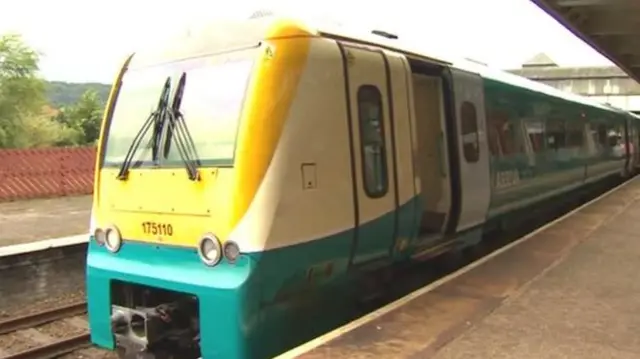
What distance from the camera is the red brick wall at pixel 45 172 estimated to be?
2189 cm

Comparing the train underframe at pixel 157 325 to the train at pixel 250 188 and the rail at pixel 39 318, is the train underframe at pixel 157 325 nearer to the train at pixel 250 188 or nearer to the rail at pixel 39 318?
the train at pixel 250 188

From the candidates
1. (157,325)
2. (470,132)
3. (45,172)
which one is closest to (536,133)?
(470,132)

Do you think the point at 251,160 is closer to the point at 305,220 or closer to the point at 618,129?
the point at 305,220

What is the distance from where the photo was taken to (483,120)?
25.7 ft

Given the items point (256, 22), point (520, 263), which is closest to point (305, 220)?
point (256, 22)

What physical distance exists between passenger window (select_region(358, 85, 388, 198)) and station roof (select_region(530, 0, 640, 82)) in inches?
348

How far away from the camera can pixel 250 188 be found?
14.9ft

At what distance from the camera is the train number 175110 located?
4.99 meters

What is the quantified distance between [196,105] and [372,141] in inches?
56.9

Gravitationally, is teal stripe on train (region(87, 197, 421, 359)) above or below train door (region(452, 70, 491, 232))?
below

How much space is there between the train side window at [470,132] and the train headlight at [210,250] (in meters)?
3.44

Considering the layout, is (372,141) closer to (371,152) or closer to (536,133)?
(371,152)

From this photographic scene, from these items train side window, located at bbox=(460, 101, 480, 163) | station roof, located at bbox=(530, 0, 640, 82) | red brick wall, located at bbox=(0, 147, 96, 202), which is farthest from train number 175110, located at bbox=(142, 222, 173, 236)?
red brick wall, located at bbox=(0, 147, 96, 202)

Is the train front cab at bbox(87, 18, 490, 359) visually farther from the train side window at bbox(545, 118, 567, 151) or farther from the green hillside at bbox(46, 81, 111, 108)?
the green hillside at bbox(46, 81, 111, 108)
